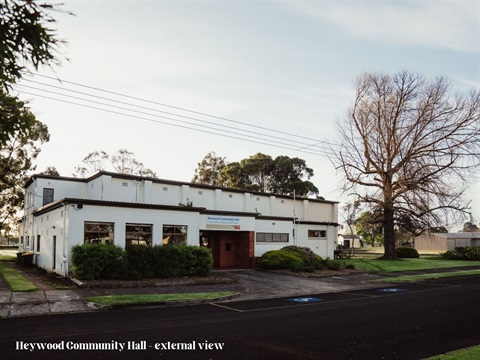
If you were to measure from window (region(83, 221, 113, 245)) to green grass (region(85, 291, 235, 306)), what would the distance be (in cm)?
618

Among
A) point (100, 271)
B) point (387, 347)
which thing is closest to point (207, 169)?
point (100, 271)

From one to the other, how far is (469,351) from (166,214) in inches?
704

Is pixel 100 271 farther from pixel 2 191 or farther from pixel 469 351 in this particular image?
pixel 2 191

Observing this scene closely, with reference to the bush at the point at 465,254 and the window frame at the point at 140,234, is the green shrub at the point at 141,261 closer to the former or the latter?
the window frame at the point at 140,234

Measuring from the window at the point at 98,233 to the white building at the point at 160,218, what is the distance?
28 mm

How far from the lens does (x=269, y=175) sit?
68.1m

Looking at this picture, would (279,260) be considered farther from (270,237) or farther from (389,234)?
(389,234)

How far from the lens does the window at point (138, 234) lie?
72.5ft

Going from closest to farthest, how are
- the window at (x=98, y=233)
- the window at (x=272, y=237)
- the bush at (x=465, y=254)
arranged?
the window at (x=98, y=233) < the window at (x=272, y=237) < the bush at (x=465, y=254)

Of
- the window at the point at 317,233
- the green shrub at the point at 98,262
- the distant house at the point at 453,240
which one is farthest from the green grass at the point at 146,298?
the distant house at the point at 453,240

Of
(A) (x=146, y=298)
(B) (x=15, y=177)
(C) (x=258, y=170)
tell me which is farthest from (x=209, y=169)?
(A) (x=146, y=298)

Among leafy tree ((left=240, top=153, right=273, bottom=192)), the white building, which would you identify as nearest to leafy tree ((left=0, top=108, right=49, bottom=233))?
the white building

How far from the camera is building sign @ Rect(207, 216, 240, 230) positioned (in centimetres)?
2775

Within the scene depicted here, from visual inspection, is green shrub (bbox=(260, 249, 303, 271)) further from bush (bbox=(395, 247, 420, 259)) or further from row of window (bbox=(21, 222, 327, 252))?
bush (bbox=(395, 247, 420, 259))
